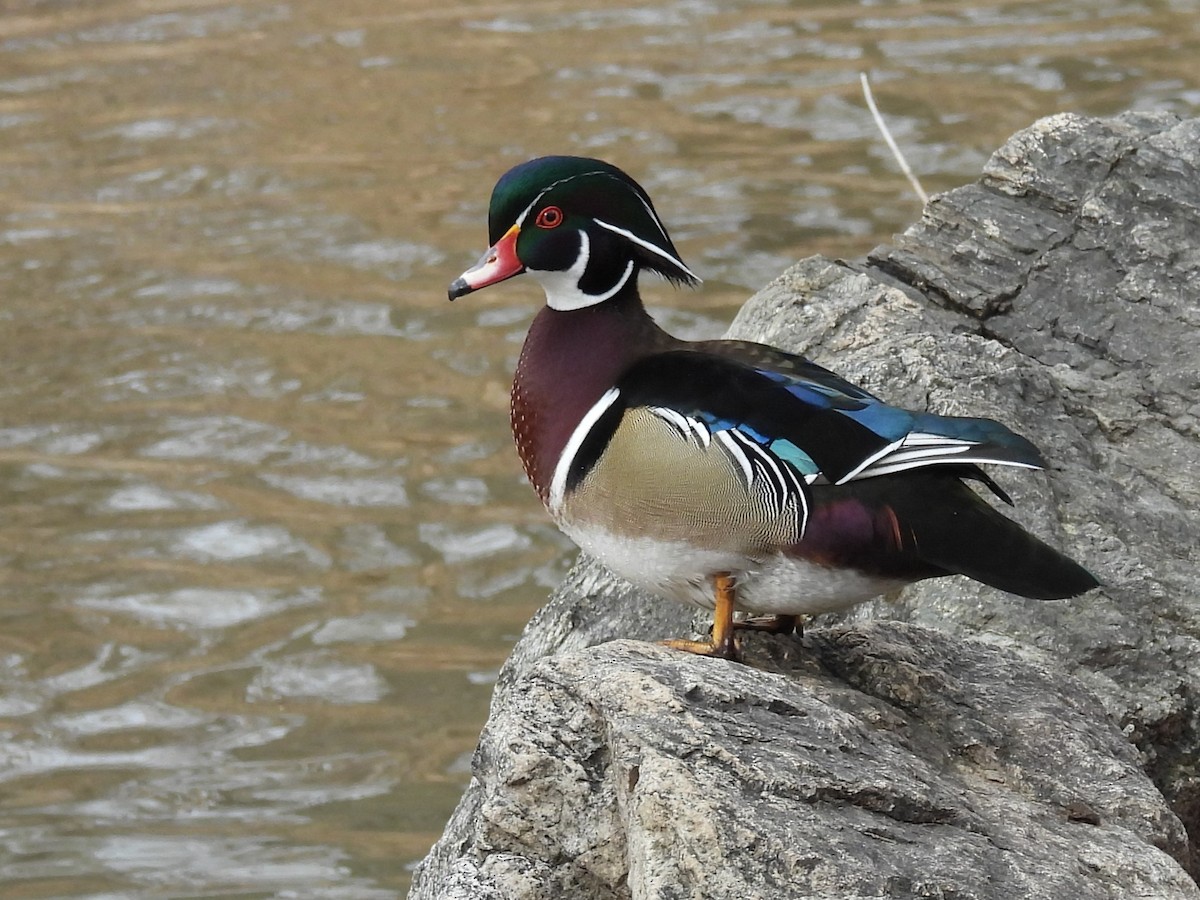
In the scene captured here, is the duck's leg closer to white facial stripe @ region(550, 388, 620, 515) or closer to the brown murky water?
white facial stripe @ region(550, 388, 620, 515)

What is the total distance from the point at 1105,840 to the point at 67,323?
23.1 feet

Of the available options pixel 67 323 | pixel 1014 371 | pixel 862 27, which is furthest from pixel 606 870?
pixel 862 27

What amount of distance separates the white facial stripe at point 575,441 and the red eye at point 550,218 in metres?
0.30

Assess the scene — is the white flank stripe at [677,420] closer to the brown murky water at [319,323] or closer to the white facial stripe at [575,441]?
the white facial stripe at [575,441]

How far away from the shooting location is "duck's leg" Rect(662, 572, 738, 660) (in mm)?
2840

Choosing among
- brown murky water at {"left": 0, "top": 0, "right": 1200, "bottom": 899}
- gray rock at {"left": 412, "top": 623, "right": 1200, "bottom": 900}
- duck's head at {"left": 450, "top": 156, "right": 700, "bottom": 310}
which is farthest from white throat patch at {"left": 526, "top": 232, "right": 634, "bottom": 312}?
brown murky water at {"left": 0, "top": 0, "right": 1200, "bottom": 899}

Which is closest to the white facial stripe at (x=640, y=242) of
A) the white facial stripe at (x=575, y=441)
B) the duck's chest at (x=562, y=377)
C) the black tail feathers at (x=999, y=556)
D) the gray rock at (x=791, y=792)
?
the duck's chest at (x=562, y=377)

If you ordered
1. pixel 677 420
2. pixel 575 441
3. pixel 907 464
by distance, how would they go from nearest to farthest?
pixel 907 464
pixel 677 420
pixel 575 441

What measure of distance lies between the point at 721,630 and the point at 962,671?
0.43 meters

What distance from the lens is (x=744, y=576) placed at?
2.88m

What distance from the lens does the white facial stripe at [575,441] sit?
298cm

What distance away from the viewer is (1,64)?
38.2 feet

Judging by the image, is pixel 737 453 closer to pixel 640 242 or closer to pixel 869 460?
pixel 869 460

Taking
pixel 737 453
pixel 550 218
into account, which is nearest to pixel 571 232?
pixel 550 218
